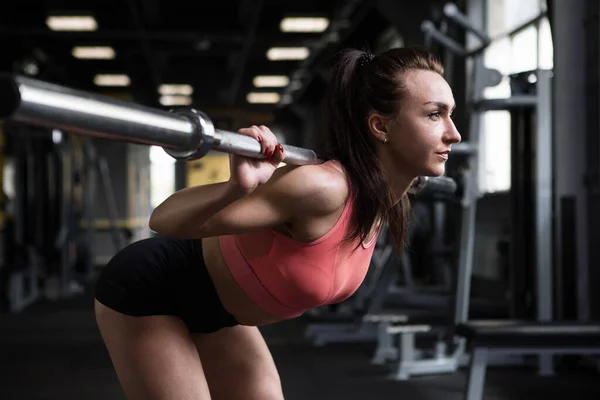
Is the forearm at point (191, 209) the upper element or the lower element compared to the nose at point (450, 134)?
lower

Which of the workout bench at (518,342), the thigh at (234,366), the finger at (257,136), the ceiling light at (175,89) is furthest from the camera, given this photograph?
the ceiling light at (175,89)

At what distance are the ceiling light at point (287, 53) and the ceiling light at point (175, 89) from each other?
257 cm

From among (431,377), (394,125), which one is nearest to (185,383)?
(394,125)

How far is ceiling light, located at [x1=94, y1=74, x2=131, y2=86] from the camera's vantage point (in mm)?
11326

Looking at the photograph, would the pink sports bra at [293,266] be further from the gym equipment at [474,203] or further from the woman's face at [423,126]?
the gym equipment at [474,203]

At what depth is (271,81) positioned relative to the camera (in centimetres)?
1180

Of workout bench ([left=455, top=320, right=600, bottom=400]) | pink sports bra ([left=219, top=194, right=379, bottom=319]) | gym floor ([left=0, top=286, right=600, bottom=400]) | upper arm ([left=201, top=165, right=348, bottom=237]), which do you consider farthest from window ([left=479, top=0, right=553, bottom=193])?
upper arm ([left=201, top=165, right=348, bottom=237])

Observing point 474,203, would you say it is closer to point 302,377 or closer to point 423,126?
point 302,377

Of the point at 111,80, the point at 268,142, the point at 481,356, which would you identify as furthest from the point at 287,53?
the point at 268,142

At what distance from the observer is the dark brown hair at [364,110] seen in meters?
1.17

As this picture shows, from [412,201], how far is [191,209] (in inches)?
154

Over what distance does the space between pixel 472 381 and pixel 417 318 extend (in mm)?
3344

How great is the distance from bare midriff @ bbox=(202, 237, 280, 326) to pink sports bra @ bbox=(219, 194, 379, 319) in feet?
0.05

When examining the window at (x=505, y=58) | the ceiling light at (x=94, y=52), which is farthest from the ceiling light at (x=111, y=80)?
the window at (x=505, y=58)
